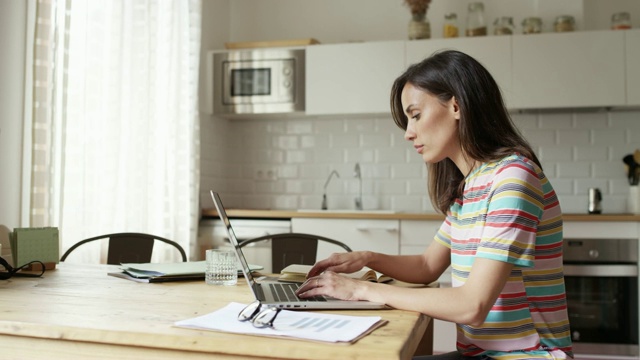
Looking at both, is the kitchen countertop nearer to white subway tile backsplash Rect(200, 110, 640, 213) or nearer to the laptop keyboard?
white subway tile backsplash Rect(200, 110, 640, 213)

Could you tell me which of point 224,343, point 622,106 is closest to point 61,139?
point 224,343

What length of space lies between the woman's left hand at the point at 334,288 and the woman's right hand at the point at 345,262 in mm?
337

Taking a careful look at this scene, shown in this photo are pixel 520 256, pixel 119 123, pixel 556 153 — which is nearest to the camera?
pixel 520 256

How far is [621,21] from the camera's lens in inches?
165

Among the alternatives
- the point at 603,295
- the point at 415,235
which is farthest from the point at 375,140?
the point at 603,295

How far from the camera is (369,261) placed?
6.40 ft

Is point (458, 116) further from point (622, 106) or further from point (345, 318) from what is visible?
point (622, 106)

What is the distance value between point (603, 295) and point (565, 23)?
5.31 feet

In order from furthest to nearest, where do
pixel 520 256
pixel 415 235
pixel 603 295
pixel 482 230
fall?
1. pixel 415 235
2. pixel 603 295
3. pixel 482 230
4. pixel 520 256

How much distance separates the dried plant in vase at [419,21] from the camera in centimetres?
439

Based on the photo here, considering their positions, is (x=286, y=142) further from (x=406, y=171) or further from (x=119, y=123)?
(x=119, y=123)

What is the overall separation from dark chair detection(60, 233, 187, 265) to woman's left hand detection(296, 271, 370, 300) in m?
1.29

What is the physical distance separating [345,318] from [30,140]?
2.07 metres

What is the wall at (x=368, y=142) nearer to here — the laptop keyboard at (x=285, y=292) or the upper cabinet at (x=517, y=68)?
the upper cabinet at (x=517, y=68)
